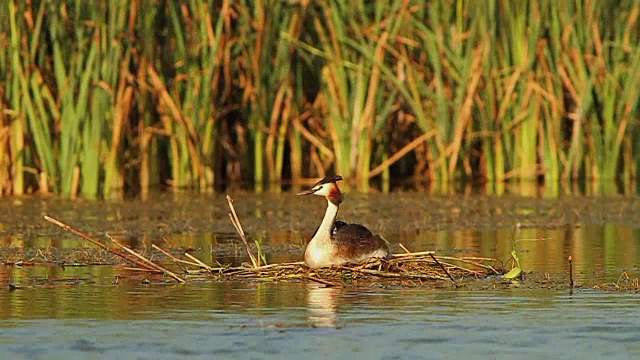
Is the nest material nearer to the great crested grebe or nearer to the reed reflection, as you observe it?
the great crested grebe

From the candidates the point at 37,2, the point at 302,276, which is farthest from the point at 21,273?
the point at 37,2

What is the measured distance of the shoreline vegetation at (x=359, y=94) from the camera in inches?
621

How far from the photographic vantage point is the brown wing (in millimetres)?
9016

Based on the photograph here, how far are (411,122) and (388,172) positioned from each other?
74 cm

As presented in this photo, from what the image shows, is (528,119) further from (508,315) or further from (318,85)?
(508,315)

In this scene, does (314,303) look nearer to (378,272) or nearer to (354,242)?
(378,272)

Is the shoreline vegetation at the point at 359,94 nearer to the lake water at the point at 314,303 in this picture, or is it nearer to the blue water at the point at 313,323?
the lake water at the point at 314,303

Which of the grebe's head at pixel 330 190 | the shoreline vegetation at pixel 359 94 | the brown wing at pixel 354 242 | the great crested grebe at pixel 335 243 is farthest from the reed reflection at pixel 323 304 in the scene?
the shoreline vegetation at pixel 359 94

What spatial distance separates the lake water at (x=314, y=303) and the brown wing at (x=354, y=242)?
0.69 m

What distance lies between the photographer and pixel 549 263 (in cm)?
960

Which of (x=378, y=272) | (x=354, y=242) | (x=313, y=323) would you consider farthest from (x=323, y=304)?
(x=354, y=242)

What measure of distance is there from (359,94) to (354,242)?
25.7ft

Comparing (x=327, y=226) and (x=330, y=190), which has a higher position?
(x=330, y=190)

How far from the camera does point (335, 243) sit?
902cm
